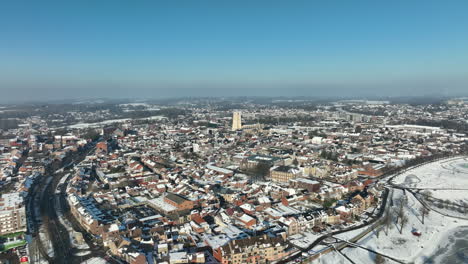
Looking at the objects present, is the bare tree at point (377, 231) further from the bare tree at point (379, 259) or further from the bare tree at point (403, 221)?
the bare tree at point (379, 259)

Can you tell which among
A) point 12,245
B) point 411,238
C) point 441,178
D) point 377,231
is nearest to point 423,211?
point 411,238

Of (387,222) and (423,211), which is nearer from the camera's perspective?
(387,222)

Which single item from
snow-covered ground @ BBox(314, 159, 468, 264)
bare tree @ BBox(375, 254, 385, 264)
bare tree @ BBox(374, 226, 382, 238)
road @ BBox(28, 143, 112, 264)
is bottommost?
road @ BBox(28, 143, 112, 264)

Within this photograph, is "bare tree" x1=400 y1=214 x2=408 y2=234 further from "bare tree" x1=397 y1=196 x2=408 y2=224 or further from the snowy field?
the snowy field

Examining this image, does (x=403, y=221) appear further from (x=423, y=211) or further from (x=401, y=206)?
(x=423, y=211)

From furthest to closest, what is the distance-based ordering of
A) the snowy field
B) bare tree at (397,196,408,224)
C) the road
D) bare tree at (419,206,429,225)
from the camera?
the snowy field → bare tree at (419,206,429,225) → bare tree at (397,196,408,224) → the road

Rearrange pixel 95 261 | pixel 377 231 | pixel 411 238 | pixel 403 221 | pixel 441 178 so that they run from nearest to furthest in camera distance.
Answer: pixel 95 261, pixel 411 238, pixel 377 231, pixel 403 221, pixel 441 178

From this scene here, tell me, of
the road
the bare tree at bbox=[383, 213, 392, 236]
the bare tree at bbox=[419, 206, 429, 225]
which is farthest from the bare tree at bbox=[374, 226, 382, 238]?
the road

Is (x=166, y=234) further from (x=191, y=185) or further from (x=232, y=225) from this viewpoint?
(x=191, y=185)

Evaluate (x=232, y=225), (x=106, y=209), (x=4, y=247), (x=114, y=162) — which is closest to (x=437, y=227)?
(x=232, y=225)

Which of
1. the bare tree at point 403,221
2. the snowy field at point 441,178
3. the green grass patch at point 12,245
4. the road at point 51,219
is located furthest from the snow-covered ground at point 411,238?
the green grass patch at point 12,245

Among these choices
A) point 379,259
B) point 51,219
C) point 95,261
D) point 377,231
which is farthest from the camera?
point 51,219
